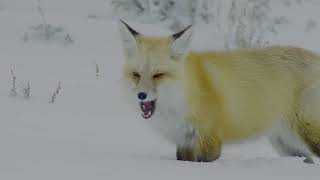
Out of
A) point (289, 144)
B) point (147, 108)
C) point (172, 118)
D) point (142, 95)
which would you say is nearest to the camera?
point (142, 95)

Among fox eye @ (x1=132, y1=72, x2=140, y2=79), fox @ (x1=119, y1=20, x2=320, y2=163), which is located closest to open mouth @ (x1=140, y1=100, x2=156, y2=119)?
fox @ (x1=119, y1=20, x2=320, y2=163)

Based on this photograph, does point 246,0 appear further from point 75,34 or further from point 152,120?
point 152,120

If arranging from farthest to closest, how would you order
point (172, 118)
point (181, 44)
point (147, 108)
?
point (181, 44) < point (172, 118) < point (147, 108)

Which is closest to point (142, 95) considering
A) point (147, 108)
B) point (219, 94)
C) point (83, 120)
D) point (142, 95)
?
point (142, 95)

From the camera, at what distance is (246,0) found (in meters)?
13.5

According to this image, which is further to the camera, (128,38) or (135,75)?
(128,38)

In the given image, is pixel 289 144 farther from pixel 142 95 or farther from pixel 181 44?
pixel 142 95

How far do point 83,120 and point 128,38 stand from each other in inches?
79.0

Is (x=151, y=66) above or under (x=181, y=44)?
under

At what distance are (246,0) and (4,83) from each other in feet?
17.3

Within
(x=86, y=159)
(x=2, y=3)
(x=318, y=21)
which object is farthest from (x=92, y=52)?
(x=86, y=159)

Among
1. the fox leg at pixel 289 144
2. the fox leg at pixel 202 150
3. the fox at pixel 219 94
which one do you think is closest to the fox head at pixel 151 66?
the fox at pixel 219 94

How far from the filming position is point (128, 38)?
6.33 m

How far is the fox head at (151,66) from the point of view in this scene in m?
5.95
